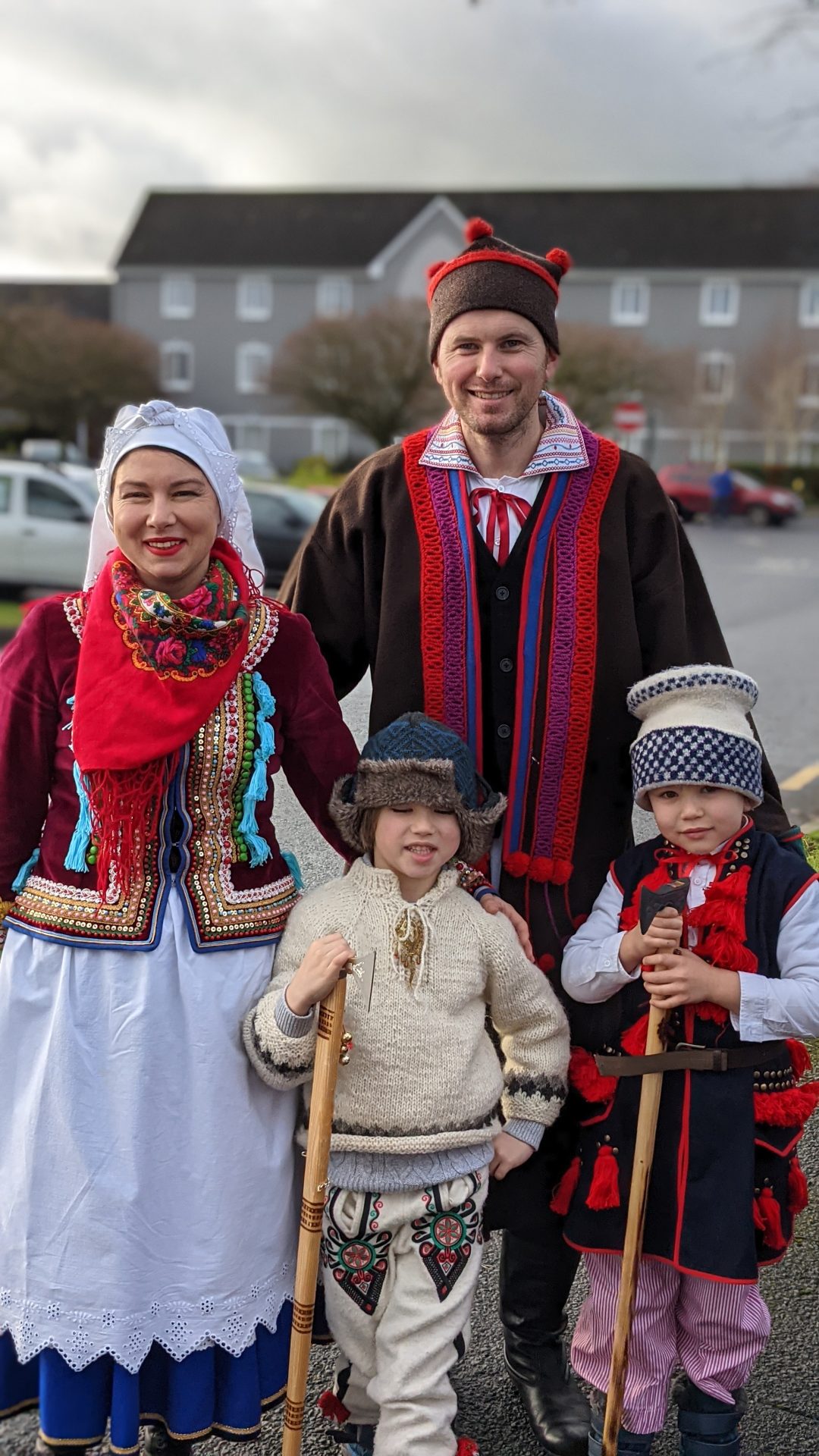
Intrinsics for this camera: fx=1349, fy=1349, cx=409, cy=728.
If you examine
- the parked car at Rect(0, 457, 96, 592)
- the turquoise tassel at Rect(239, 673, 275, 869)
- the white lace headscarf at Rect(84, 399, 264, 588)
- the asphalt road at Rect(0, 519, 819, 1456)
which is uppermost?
the parked car at Rect(0, 457, 96, 592)

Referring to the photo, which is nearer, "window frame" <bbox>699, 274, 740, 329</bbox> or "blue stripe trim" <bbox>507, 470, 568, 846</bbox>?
"blue stripe trim" <bbox>507, 470, 568, 846</bbox>

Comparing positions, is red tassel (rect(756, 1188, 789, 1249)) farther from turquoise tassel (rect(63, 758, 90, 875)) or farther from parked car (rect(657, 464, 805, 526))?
parked car (rect(657, 464, 805, 526))

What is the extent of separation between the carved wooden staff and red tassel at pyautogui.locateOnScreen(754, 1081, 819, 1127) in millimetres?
769

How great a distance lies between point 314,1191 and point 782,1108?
2.79 ft

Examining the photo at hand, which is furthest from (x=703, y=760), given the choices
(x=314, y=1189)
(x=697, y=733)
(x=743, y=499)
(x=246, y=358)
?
(x=246, y=358)

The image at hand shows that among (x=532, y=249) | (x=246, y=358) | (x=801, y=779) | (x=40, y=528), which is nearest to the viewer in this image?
(x=801, y=779)

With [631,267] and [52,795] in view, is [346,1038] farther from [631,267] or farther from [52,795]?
[631,267]

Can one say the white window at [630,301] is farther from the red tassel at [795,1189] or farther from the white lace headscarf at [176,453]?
the red tassel at [795,1189]

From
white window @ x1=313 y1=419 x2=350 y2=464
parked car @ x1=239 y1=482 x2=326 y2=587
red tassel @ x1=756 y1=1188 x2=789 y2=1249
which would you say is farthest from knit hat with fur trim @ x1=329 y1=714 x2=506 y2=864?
white window @ x1=313 y1=419 x2=350 y2=464

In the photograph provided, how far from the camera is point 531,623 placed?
271cm

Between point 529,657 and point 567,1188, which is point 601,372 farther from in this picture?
point 567,1188

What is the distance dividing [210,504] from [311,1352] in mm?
1856

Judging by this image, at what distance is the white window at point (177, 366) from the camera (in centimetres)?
4559

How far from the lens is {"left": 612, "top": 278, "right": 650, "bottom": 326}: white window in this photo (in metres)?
43.3
